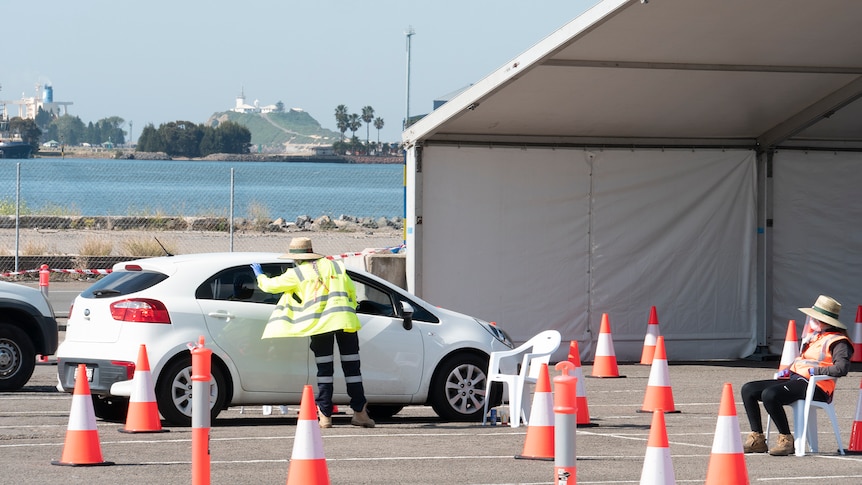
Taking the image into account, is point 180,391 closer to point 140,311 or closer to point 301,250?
point 140,311

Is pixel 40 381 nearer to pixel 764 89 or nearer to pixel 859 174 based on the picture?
pixel 764 89

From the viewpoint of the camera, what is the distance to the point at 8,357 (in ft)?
47.9

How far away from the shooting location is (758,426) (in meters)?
10.7

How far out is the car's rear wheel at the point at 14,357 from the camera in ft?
47.7

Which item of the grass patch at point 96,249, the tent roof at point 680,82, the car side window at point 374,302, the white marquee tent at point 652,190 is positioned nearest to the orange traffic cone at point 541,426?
the car side window at point 374,302

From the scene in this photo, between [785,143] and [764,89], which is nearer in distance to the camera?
[764,89]

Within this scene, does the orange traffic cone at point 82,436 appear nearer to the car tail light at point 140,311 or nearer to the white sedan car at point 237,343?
the white sedan car at point 237,343

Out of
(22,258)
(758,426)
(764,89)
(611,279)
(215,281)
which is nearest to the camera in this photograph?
(758,426)

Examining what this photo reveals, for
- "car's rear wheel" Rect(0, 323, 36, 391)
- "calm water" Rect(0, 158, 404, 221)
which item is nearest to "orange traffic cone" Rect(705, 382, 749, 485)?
"car's rear wheel" Rect(0, 323, 36, 391)

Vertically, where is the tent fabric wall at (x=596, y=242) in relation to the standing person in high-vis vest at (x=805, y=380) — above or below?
above

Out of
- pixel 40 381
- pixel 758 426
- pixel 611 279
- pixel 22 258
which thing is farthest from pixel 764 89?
pixel 22 258

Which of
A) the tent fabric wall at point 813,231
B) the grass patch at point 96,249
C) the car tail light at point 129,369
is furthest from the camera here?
the grass patch at point 96,249

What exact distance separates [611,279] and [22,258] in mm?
13207

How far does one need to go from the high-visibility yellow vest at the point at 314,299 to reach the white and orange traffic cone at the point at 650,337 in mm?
7052
